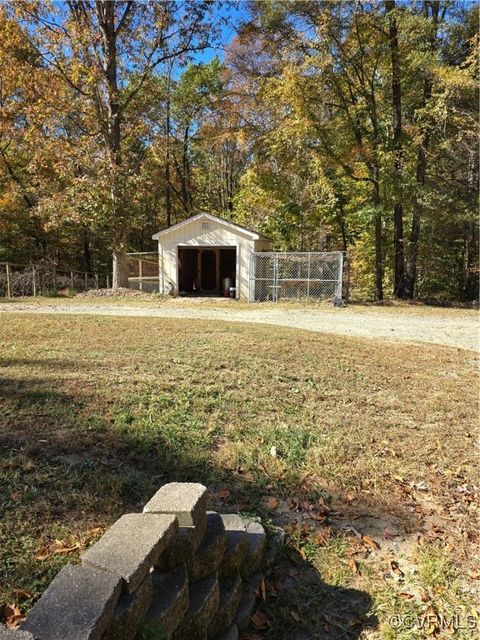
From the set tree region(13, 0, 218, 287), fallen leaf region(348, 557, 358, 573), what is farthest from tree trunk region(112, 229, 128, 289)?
fallen leaf region(348, 557, 358, 573)

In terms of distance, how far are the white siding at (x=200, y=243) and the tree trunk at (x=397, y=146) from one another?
5297 millimetres

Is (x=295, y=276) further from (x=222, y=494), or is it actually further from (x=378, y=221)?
(x=222, y=494)

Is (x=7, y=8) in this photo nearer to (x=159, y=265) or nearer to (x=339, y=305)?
(x=159, y=265)

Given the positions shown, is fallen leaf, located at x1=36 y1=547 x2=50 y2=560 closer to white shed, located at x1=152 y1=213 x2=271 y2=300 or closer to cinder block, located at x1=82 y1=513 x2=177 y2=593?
cinder block, located at x1=82 y1=513 x2=177 y2=593

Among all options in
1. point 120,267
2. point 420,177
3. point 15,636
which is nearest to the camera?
point 15,636

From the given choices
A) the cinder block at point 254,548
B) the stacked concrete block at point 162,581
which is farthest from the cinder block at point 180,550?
the cinder block at point 254,548

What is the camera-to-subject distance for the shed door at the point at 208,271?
2105 cm

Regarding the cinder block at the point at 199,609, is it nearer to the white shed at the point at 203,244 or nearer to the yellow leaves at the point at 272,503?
the yellow leaves at the point at 272,503

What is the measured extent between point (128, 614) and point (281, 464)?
1.95m

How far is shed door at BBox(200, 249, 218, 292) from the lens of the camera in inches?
829

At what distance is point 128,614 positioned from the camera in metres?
1.36

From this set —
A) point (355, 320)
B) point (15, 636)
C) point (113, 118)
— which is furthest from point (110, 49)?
point (15, 636)

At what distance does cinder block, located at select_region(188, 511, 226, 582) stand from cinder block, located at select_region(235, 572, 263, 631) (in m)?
0.32

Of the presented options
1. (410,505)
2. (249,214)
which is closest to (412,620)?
(410,505)
